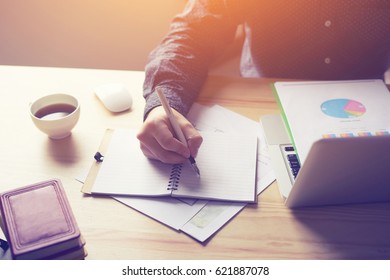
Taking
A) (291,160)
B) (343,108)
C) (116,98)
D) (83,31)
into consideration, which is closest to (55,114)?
(116,98)

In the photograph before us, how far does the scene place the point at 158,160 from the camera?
0.84 metres

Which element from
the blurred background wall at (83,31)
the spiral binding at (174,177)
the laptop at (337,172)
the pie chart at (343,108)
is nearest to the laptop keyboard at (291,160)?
the laptop at (337,172)

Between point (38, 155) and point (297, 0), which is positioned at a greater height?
Result: point (297, 0)

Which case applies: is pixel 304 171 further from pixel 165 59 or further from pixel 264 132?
pixel 165 59

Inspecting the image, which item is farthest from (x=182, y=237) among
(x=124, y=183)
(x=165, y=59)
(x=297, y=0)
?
(x=297, y=0)

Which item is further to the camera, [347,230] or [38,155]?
[38,155]

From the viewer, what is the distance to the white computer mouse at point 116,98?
98cm

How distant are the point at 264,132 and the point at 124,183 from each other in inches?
12.8

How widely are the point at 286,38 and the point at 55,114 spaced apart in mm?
694

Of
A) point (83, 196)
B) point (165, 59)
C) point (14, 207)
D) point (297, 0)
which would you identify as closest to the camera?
point (14, 207)

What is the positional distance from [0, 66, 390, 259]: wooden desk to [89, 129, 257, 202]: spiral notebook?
4 cm

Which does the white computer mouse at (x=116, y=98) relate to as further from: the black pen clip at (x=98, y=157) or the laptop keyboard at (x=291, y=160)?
the laptop keyboard at (x=291, y=160)

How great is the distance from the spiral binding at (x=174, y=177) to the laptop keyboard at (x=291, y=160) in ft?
0.70

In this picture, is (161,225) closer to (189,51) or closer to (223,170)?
(223,170)
